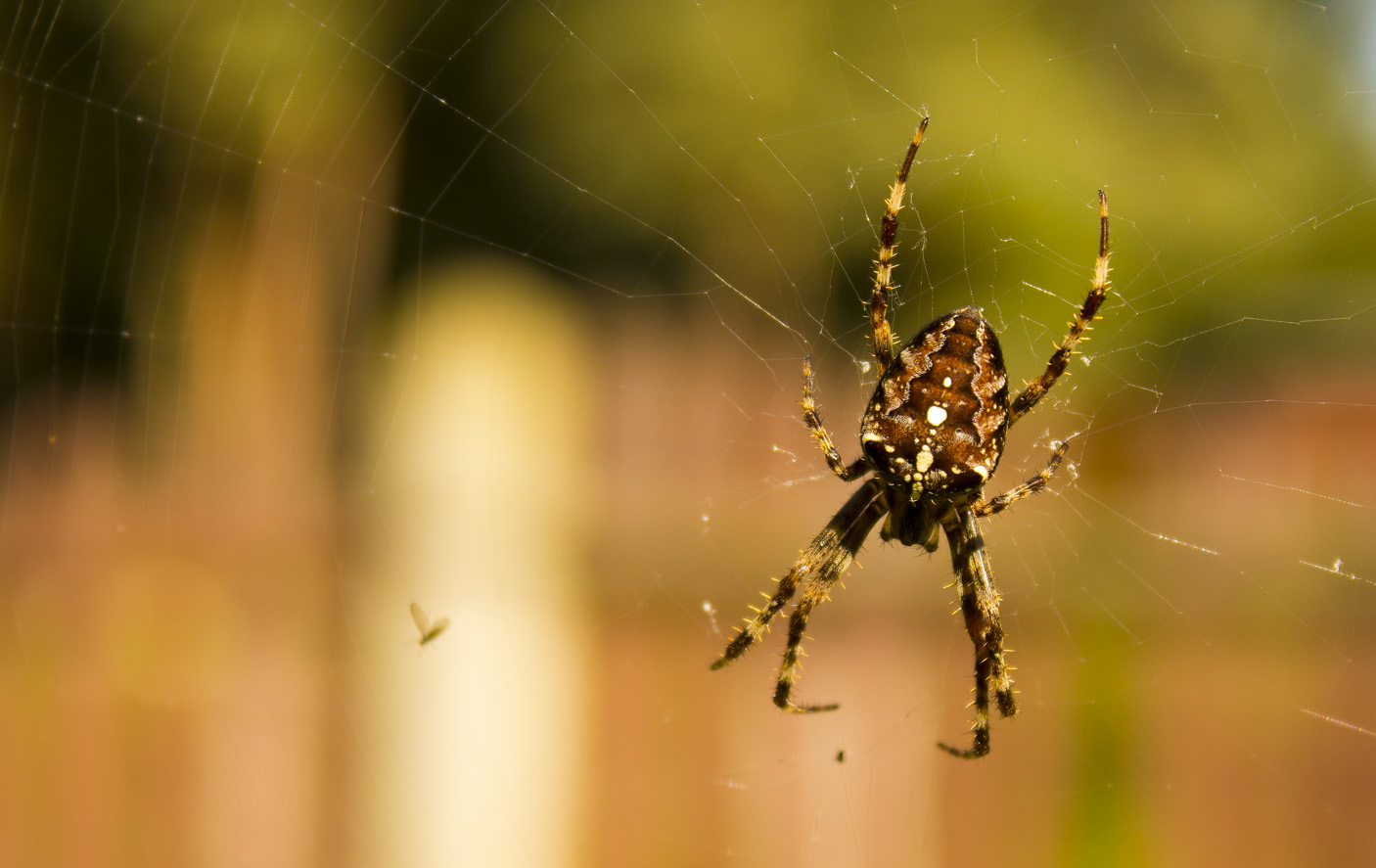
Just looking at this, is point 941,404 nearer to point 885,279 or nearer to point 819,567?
point 885,279

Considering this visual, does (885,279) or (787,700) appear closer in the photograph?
(885,279)

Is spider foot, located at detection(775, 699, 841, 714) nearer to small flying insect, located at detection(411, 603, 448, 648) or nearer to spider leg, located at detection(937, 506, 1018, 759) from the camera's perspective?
spider leg, located at detection(937, 506, 1018, 759)

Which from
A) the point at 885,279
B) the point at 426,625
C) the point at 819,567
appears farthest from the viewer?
the point at 426,625

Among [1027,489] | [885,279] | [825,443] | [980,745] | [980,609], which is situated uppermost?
[885,279]

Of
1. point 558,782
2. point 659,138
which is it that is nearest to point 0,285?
point 659,138

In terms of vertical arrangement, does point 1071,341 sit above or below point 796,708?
above

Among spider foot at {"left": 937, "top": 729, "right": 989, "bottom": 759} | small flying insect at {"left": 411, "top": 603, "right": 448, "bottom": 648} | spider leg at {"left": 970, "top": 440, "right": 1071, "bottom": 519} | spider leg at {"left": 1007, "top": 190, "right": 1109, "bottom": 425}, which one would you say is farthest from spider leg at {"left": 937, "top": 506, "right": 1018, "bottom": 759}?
small flying insect at {"left": 411, "top": 603, "right": 448, "bottom": 648}

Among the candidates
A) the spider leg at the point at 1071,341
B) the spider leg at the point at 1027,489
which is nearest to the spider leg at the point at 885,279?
the spider leg at the point at 1071,341

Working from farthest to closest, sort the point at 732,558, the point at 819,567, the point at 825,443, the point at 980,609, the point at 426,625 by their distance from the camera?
1. the point at 426,625
2. the point at 732,558
3. the point at 819,567
4. the point at 980,609
5. the point at 825,443

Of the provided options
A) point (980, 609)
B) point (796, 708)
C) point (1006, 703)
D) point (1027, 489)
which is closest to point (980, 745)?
point (1006, 703)
